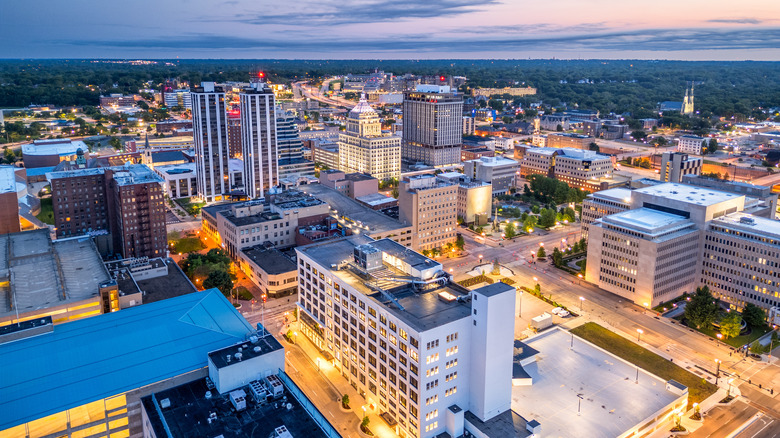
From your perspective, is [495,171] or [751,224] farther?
[495,171]

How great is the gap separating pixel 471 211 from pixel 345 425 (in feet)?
309

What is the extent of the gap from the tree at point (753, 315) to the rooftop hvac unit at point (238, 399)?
9028 centimetres

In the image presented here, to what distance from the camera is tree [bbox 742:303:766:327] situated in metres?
96.1

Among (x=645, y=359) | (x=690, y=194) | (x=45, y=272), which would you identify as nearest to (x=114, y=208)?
(x=45, y=272)

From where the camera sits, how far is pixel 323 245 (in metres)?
95.1

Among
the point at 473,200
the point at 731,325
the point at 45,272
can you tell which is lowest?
the point at 731,325

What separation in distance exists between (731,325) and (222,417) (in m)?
84.6

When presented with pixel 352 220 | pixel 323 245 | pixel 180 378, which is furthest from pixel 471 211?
pixel 180 378

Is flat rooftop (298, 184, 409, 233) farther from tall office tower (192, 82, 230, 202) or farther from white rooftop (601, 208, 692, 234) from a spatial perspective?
white rooftop (601, 208, 692, 234)

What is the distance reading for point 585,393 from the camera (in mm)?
75562

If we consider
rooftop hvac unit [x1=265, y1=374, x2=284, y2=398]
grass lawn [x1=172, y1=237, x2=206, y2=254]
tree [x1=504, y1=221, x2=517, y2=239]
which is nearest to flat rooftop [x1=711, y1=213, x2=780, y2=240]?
tree [x1=504, y1=221, x2=517, y2=239]

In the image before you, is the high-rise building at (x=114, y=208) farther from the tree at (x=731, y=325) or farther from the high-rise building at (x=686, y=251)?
the tree at (x=731, y=325)

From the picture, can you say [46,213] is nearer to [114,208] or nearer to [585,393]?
[114,208]

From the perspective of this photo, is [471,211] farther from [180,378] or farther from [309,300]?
[180,378]
